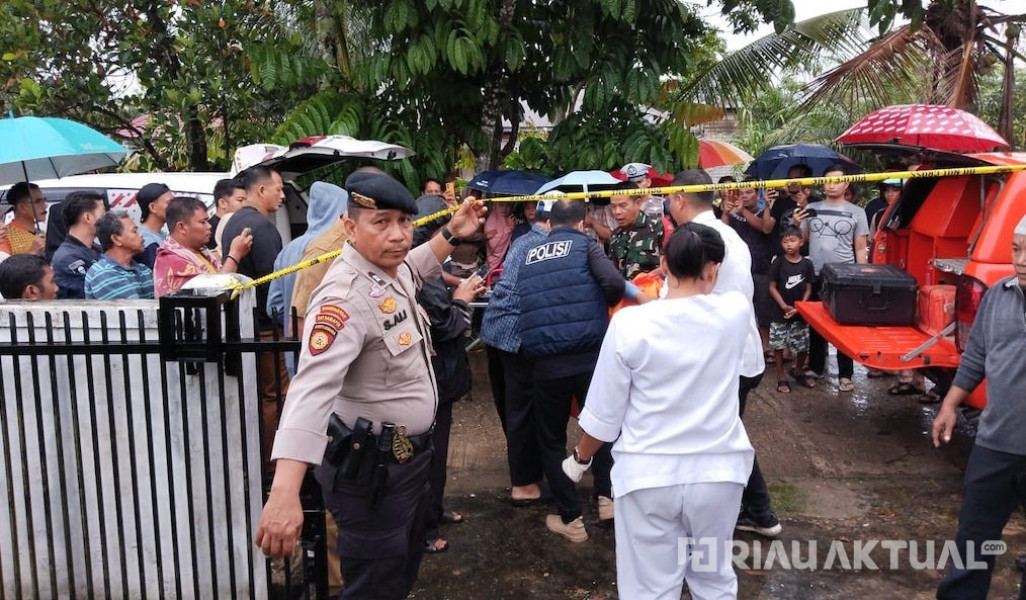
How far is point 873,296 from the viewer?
5410mm

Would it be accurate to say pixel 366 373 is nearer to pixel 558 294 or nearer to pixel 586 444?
pixel 586 444

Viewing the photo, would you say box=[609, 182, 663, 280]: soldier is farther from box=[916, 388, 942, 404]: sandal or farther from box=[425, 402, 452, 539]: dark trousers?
box=[916, 388, 942, 404]: sandal

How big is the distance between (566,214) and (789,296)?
10.0 feet

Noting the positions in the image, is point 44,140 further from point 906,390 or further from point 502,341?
point 906,390

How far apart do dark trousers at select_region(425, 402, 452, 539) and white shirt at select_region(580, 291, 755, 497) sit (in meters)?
1.42

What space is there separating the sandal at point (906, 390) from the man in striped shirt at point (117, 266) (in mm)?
5631

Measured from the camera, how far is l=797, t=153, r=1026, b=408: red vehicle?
14.5ft

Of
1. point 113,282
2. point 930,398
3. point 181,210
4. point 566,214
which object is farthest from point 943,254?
point 113,282

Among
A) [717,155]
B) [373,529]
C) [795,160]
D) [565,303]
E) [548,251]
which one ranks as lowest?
[373,529]

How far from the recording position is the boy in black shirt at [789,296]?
6629 millimetres

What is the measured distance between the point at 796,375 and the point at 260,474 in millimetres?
5044

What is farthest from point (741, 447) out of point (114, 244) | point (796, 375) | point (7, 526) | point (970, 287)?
point (796, 375)

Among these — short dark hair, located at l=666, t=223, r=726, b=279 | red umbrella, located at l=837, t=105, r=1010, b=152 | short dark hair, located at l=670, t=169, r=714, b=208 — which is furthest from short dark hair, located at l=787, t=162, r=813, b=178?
short dark hair, located at l=666, t=223, r=726, b=279

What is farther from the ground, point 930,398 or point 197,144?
point 197,144
